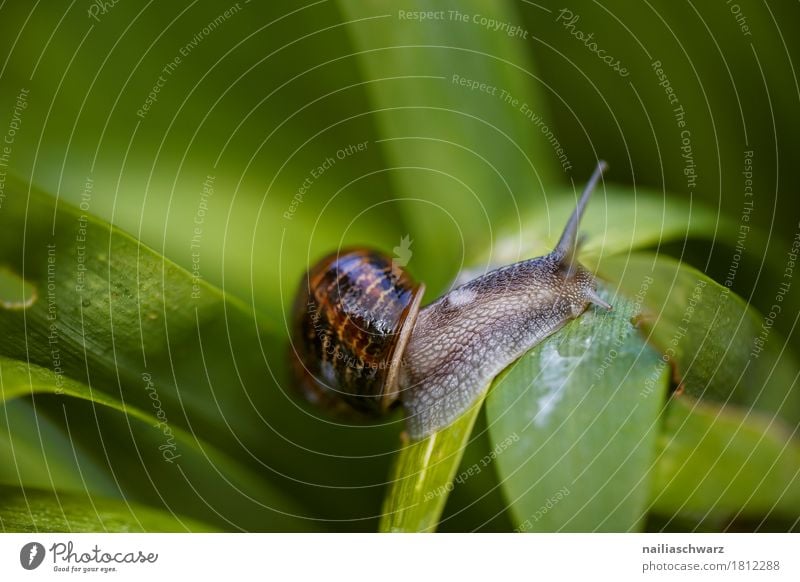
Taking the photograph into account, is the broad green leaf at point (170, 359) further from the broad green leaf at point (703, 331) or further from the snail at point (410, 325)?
the broad green leaf at point (703, 331)

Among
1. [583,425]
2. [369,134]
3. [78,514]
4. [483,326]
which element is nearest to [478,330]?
[483,326]

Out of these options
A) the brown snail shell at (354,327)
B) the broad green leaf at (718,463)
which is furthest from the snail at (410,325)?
the broad green leaf at (718,463)

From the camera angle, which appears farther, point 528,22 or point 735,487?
point 528,22

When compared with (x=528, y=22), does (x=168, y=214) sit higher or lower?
lower

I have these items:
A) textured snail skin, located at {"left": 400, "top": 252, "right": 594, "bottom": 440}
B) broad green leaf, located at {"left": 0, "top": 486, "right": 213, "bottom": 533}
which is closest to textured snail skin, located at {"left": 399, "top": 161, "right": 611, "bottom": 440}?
textured snail skin, located at {"left": 400, "top": 252, "right": 594, "bottom": 440}
